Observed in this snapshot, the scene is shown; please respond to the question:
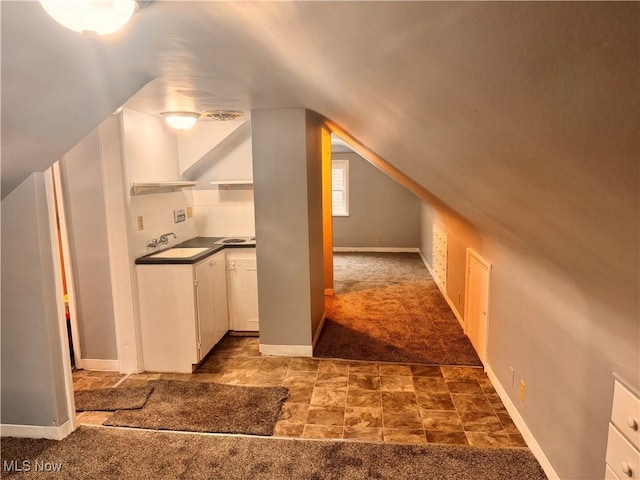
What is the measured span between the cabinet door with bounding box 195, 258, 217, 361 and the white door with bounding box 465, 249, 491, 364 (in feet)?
7.65

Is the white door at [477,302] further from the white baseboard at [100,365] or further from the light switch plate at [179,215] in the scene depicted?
the white baseboard at [100,365]

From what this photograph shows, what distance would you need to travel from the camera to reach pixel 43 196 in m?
2.35

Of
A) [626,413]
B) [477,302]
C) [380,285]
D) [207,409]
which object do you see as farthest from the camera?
[380,285]

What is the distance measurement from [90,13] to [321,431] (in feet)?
7.91

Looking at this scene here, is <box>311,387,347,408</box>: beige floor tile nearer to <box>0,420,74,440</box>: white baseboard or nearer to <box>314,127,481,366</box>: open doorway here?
<box>314,127,481,366</box>: open doorway

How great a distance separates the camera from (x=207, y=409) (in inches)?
111

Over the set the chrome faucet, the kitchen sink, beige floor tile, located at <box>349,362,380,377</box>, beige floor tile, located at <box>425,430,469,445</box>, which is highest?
the chrome faucet

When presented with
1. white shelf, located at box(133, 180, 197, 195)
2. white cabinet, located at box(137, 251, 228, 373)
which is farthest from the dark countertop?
white shelf, located at box(133, 180, 197, 195)

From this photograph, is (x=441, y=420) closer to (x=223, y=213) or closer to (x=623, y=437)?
(x=623, y=437)

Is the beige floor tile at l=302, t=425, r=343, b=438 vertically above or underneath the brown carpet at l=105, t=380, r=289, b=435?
underneath

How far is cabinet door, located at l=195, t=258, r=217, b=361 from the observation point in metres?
3.44

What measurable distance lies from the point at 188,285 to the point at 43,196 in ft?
4.22

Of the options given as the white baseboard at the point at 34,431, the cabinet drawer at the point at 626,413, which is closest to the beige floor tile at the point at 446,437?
the cabinet drawer at the point at 626,413

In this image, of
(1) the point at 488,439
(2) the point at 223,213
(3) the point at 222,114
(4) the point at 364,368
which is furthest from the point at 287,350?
(3) the point at 222,114
